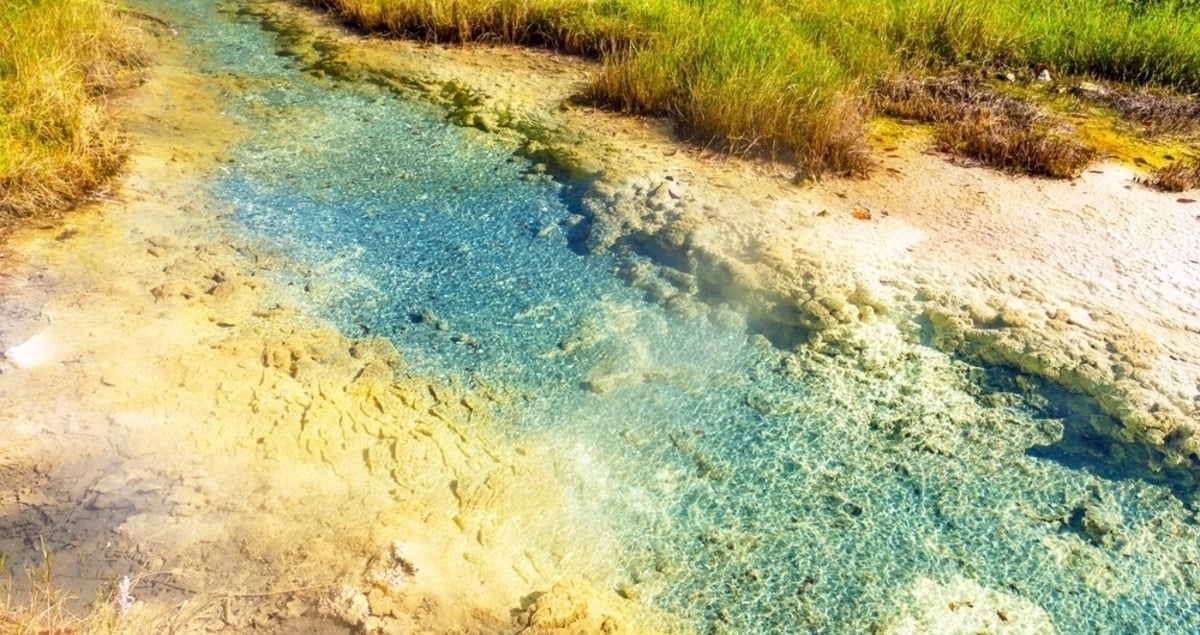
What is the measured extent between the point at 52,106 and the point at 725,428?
3973mm

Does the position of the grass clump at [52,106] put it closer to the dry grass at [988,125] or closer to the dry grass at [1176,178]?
the dry grass at [988,125]

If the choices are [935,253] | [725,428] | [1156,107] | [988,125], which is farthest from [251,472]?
[1156,107]

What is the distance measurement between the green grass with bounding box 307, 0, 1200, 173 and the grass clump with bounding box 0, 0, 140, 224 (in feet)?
6.65

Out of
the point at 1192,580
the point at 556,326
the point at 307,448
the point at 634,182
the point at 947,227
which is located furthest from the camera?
the point at 634,182

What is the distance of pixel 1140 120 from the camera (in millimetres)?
6328

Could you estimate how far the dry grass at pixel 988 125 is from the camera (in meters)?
5.51

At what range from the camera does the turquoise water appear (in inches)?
121

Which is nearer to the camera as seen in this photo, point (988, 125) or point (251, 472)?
point (251, 472)

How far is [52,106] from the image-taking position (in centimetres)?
499

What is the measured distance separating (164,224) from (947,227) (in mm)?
3996

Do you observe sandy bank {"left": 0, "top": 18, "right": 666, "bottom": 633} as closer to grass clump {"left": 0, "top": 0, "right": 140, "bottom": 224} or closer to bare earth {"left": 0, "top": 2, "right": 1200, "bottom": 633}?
bare earth {"left": 0, "top": 2, "right": 1200, "bottom": 633}

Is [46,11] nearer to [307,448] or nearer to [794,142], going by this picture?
[307,448]

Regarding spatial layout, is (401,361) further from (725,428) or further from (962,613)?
(962,613)

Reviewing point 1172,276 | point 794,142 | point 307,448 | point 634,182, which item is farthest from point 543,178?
point 1172,276
